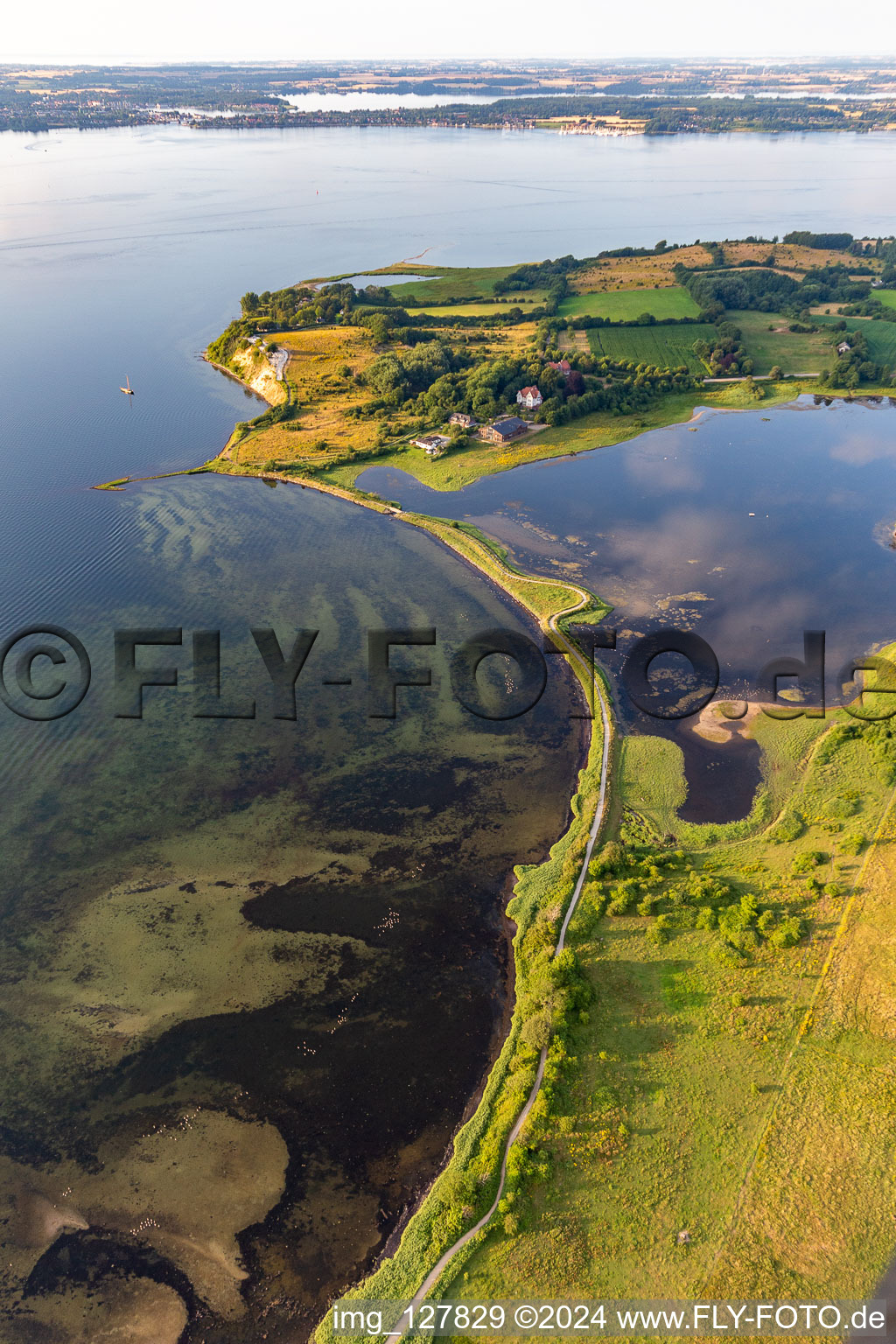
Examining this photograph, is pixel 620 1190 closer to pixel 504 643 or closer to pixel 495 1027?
pixel 495 1027

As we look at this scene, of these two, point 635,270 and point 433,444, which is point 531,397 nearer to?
point 433,444

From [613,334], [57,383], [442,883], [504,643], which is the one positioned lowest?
[442,883]

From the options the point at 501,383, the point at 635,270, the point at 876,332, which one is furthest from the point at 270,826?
the point at 635,270

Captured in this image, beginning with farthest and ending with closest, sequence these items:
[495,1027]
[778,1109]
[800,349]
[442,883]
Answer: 1. [800,349]
2. [442,883]
3. [495,1027]
4. [778,1109]

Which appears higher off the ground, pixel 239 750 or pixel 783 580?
pixel 783 580

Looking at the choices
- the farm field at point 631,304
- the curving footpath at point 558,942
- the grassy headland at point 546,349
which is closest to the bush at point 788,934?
the curving footpath at point 558,942

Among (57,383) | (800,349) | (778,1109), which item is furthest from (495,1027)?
(800,349)
